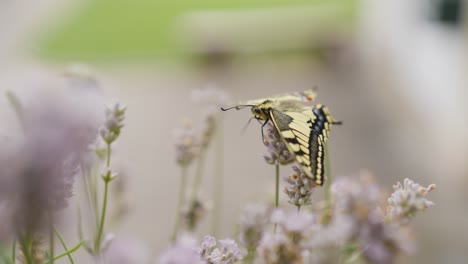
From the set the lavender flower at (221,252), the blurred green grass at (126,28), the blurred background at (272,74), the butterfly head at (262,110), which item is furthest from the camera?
the blurred green grass at (126,28)

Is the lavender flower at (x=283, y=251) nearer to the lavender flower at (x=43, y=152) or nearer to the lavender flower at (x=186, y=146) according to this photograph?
the lavender flower at (x=43, y=152)

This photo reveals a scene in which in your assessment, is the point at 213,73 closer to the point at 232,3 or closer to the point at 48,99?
the point at 232,3

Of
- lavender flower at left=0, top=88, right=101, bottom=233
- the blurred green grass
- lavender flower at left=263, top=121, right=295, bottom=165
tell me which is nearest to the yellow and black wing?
lavender flower at left=263, top=121, right=295, bottom=165

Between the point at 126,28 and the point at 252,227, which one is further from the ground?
the point at 126,28

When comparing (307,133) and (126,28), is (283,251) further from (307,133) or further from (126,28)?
(126,28)

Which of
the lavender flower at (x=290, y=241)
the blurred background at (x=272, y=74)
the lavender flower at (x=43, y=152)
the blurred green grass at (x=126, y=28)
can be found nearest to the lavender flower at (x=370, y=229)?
the lavender flower at (x=290, y=241)

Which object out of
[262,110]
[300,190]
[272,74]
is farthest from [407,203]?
[272,74]

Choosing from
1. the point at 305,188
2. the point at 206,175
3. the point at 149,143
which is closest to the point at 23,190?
the point at 305,188
